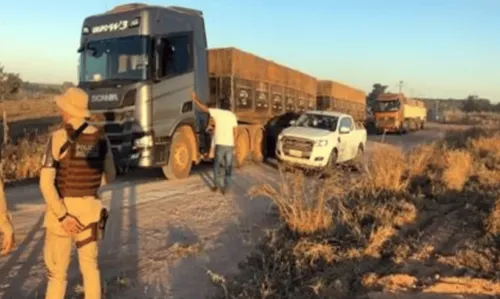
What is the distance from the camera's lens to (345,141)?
16938mm

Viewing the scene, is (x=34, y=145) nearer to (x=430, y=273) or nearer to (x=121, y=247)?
(x=121, y=247)

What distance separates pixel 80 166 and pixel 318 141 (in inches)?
457

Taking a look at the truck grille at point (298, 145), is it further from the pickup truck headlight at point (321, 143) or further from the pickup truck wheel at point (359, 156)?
the pickup truck wheel at point (359, 156)

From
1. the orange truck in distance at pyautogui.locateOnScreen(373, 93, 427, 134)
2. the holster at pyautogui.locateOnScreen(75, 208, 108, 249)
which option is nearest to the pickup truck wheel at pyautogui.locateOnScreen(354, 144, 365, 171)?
the holster at pyautogui.locateOnScreen(75, 208, 108, 249)

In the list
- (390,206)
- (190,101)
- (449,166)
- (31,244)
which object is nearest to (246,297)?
(31,244)

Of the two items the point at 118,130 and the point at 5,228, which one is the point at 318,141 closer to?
the point at 118,130

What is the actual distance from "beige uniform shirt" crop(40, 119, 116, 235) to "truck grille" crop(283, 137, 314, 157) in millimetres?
11286

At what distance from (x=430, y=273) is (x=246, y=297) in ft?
7.17

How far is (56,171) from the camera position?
4.29 m

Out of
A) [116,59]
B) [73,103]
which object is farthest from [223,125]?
[73,103]

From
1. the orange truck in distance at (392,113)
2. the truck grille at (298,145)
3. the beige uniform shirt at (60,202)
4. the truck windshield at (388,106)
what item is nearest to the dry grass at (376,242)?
the beige uniform shirt at (60,202)

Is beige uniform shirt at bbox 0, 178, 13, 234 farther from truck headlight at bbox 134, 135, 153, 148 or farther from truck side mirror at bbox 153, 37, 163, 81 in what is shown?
truck side mirror at bbox 153, 37, 163, 81

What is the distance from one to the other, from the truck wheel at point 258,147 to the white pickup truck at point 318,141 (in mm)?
1373

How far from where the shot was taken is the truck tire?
57.9 ft
